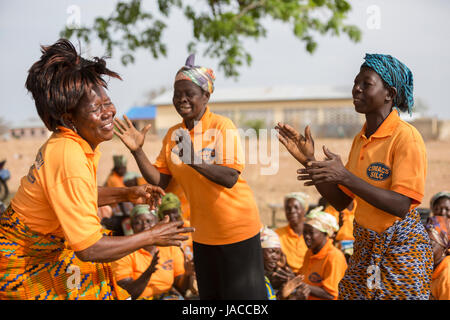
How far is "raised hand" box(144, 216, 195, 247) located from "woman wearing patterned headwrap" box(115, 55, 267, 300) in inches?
30.5

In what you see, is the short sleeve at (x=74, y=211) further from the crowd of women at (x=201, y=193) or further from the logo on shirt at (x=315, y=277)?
the logo on shirt at (x=315, y=277)

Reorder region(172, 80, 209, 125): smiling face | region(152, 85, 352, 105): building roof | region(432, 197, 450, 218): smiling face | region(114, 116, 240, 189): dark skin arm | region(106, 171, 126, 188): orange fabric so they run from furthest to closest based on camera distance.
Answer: region(152, 85, 352, 105): building roof → region(106, 171, 126, 188): orange fabric → region(432, 197, 450, 218): smiling face → region(172, 80, 209, 125): smiling face → region(114, 116, 240, 189): dark skin arm

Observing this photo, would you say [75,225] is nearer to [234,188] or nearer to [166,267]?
[234,188]

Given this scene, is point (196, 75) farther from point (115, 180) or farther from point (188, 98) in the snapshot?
point (115, 180)

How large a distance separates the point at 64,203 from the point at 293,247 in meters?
3.54

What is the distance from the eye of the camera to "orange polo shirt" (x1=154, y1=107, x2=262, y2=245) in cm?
309

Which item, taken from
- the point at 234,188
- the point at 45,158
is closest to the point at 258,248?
the point at 234,188

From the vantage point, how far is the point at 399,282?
7.84 feet

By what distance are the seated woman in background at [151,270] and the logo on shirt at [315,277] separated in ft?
4.19

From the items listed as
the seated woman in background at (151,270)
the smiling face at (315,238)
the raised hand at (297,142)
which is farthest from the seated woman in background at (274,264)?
the raised hand at (297,142)

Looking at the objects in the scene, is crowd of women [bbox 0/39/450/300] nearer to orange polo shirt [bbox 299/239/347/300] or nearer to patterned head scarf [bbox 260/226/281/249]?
orange polo shirt [bbox 299/239/347/300]

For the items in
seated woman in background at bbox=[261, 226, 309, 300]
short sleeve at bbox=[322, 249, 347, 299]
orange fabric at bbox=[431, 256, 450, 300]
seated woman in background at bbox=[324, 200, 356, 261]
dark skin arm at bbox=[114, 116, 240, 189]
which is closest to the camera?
dark skin arm at bbox=[114, 116, 240, 189]

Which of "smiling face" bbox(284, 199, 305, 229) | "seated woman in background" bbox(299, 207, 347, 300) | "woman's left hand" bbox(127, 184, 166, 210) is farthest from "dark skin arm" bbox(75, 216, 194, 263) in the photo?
"smiling face" bbox(284, 199, 305, 229)

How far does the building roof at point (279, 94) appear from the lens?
1012 inches
